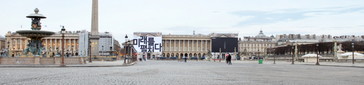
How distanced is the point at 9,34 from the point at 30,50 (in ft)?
421

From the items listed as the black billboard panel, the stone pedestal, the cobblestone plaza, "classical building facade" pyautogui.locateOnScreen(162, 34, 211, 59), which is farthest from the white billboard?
the cobblestone plaza

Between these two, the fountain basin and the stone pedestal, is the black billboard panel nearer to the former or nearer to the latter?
the fountain basin

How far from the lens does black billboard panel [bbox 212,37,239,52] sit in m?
158

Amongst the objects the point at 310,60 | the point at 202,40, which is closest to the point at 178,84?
the point at 310,60

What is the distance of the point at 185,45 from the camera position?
591ft

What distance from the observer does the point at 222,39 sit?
161125 mm

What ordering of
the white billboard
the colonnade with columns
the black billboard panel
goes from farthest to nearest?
the colonnade with columns, the black billboard panel, the white billboard

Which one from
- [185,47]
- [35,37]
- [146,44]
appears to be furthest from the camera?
[185,47]

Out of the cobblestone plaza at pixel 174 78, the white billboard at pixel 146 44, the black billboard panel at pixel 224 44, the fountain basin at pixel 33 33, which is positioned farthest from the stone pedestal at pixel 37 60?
the black billboard panel at pixel 224 44

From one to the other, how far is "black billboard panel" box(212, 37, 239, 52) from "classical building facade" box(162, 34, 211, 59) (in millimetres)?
16295

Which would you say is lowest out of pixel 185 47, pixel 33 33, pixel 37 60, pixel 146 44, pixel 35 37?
pixel 185 47

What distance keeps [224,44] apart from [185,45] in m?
24.9

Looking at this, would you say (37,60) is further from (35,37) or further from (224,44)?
(224,44)

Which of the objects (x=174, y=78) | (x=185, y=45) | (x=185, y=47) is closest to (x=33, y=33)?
(x=174, y=78)
